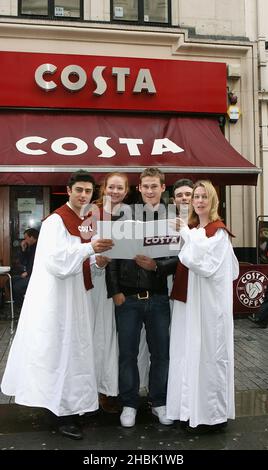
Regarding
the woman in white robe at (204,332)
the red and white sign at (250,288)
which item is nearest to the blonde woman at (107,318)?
the woman in white robe at (204,332)

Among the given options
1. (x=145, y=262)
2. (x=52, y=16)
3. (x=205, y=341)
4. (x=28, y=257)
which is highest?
(x=52, y=16)

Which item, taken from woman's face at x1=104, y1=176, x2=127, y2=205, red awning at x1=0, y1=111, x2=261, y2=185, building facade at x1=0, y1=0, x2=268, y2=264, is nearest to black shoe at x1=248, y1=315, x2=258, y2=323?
building facade at x1=0, y1=0, x2=268, y2=264

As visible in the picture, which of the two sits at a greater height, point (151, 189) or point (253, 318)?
point (151, 189)

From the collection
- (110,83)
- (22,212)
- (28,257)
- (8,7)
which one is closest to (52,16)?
(8,7)

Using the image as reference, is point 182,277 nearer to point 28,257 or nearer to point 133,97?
point 28,257

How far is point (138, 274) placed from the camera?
391cm

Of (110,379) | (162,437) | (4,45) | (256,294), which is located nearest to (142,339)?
(110,379)

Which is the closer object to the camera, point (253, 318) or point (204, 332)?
point (204, 332)

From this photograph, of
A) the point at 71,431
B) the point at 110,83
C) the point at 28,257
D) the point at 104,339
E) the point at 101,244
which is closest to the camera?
the point at 101,244

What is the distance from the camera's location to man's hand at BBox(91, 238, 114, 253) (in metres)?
3.55

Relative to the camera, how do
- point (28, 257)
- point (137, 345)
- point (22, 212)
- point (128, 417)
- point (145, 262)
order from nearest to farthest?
point (145, 262) → point (128, 417) → point (137, 345) → point (28, 257) → point (22, 212)

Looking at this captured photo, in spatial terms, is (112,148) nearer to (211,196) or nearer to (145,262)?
(211,196)

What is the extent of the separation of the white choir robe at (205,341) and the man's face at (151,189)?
443 millimetres

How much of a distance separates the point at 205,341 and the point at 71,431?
1.26 m
